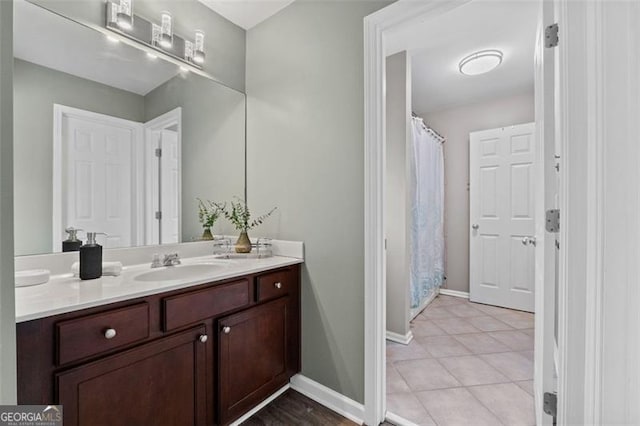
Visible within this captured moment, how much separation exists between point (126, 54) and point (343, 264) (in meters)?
1.67

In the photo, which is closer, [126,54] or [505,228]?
[126,54]

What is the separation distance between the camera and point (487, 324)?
279cm

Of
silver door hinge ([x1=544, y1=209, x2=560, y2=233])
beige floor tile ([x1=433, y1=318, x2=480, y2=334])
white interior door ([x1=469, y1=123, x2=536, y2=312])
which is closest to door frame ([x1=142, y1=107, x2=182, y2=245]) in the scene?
silver door hinge ([x1=544, y1=209, x2=560, y2=233])

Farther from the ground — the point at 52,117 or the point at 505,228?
the point at 52,117

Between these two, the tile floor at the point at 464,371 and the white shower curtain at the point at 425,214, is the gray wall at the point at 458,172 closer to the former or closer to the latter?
the white shower curtain at the point at 425,214

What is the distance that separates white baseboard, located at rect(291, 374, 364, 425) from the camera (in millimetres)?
1545

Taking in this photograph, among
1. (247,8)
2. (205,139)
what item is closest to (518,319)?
(205,139)

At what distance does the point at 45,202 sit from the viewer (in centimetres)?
133

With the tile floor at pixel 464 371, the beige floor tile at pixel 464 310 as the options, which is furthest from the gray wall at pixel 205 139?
the beige floor tile at pixel 464 310

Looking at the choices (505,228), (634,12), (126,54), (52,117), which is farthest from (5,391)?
(505,228)

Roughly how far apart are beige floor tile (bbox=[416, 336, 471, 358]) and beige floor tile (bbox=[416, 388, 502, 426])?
1.53 feet

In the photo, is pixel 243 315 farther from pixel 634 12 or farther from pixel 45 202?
pixel 634 12

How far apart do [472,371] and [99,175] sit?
2588 mm

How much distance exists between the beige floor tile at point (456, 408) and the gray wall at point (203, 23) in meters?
2.40
